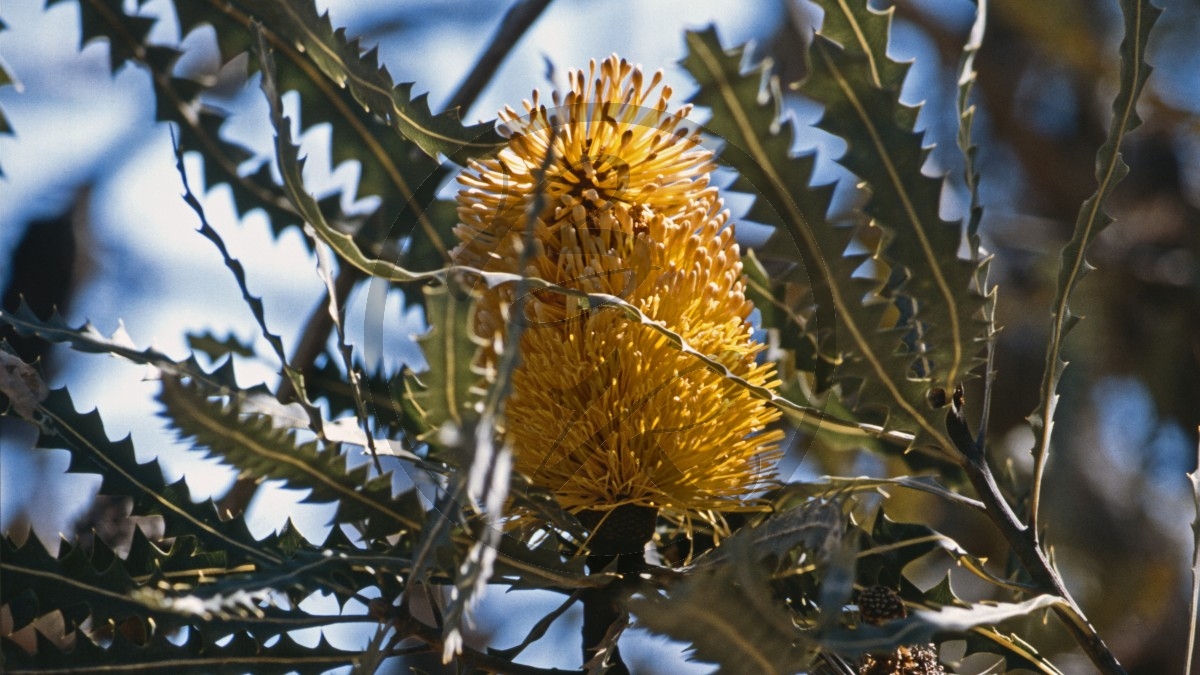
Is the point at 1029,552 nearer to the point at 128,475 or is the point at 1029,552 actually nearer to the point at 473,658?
the point at 473,658

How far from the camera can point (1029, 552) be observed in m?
0.59

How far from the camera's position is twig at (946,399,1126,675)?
578mm

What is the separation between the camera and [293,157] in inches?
20.8

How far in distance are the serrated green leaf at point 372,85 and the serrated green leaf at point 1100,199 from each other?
12.5 inches

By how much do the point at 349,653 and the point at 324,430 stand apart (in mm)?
122

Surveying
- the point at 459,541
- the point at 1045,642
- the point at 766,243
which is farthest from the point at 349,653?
the point at 1045,642

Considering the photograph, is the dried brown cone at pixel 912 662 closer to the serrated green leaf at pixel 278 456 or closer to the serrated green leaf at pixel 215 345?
the serrated green leaf at pixel 278 456

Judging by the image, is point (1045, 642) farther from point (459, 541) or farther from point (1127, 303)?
point (1127, 303)

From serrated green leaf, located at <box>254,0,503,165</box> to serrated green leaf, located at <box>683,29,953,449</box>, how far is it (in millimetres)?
131

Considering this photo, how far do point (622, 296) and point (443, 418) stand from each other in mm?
144

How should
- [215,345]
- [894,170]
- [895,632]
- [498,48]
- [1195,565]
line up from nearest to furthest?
[895,632]
[894,170]
[1195,565]
[215,345]
[498,48]

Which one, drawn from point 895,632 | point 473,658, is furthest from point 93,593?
point 895,632

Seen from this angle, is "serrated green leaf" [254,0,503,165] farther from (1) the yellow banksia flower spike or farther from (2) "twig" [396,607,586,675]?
(2) "twig" [396,607,586,675]

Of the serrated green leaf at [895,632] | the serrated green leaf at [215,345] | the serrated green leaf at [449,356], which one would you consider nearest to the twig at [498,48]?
the serrated green leaf at [215,345]
